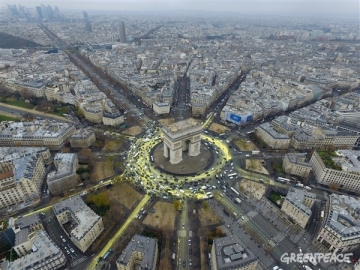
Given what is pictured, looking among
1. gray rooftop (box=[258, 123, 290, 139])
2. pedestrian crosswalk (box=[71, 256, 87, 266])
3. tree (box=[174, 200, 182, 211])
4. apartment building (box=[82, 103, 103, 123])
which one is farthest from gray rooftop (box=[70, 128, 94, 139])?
gray rooftop (box=[258, 123, 290, 139])

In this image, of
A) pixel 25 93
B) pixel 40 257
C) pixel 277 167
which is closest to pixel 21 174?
pixel 40 257

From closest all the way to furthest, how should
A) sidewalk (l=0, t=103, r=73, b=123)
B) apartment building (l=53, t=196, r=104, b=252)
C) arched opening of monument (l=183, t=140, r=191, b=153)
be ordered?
apartment building (l=53, t=196, r=104, b=252)
arched opening of monument (l=183, t=140, r=191, b=153)
sidewalk (l=0, t=103, r=73, b=123)

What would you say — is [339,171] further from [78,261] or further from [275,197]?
[78,261]

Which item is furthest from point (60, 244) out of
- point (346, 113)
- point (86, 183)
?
point (346, 113)

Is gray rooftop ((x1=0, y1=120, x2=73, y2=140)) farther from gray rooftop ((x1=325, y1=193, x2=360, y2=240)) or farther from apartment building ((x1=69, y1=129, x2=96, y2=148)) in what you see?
gray rooftop ((x1=325, y1=193, x2=360, y2=240))

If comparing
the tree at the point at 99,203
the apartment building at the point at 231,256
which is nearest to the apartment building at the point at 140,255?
the apartment building at the point at 231,256
